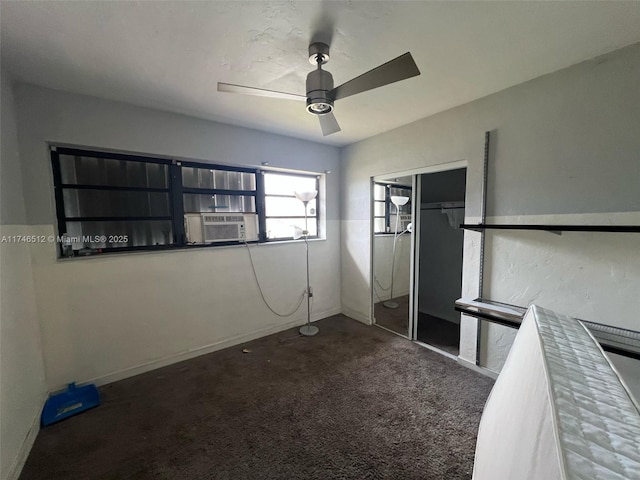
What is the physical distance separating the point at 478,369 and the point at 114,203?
3631 millimetres

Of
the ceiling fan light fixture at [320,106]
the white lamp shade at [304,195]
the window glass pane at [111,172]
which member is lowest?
the white lamp shade at [304,195]

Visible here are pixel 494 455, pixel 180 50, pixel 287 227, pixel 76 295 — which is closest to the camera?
Answer: pixel 494 455

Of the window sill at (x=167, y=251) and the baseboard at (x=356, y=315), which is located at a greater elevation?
the window sill at (x=167, y=251)

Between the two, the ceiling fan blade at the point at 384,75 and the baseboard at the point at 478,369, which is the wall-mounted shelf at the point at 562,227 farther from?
the ceiling fan blade at the point at 384,75

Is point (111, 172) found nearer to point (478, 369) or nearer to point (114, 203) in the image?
point (114, 203)

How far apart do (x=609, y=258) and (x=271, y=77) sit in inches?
103

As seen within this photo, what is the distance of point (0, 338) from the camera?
1354mm

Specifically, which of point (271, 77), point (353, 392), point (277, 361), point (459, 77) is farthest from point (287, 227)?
point (459, 77)

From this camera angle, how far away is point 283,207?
10.7 feet

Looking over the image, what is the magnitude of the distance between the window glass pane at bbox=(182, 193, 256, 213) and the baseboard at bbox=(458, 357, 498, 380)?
107 inches

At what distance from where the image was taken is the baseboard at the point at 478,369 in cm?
218

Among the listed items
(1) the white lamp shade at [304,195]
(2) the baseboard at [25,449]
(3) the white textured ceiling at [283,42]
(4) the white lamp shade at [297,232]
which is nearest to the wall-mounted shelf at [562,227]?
(3) the white textured ceiling at [283,42]

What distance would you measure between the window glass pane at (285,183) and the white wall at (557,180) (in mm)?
1580

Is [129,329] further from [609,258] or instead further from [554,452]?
[609,258]
